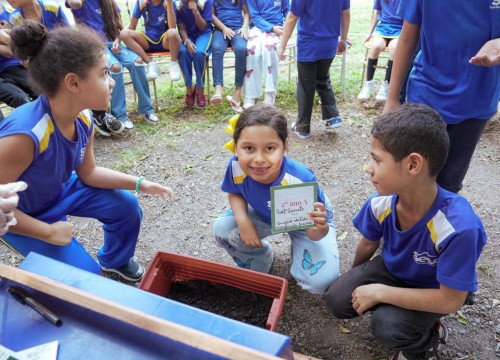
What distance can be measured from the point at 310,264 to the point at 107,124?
115 inches

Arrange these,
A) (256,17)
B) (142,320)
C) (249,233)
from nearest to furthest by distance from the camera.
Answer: (142,320), (249,233), (256,17)

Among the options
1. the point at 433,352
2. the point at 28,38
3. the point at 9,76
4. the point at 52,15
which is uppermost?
the point at 28,38

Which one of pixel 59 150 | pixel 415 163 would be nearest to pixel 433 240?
pixel 415 163

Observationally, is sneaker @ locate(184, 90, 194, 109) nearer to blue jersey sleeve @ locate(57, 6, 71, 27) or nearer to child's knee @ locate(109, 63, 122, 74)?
child's knee @ locate(109, 63, 122, 74)

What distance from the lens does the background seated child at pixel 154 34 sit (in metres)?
4.31

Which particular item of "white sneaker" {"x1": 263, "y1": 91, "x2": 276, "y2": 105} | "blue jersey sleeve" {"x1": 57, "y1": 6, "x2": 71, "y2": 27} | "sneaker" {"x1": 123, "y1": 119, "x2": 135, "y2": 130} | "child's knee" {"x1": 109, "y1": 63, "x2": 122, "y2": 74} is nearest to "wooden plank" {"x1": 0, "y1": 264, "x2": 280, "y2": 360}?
"sneaker" {"x1": 123, "y1": 119, "x2": 135, "y2": 130}

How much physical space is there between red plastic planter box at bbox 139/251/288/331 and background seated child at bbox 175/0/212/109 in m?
3.21

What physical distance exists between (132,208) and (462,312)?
1883mm

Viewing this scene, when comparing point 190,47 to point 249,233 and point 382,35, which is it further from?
point 249,233

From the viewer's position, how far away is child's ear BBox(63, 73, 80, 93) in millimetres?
1623

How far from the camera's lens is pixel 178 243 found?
8.63 ft

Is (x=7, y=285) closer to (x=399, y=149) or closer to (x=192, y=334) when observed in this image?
(x=192, y=334)

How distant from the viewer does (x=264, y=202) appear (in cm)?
190

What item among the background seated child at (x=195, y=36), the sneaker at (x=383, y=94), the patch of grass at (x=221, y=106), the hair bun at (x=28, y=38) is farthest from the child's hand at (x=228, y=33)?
the hair bun at (x=28, y=38)
